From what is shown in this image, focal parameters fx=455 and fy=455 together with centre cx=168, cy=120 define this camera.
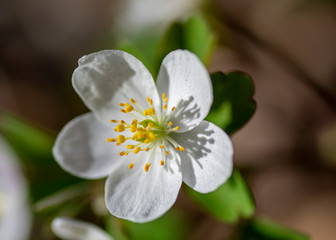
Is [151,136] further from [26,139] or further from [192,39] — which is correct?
[26,139]

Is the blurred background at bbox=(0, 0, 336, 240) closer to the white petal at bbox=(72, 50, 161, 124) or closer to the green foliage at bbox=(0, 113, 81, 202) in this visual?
the green foliage at bbox=(0, 113, 81, 202)

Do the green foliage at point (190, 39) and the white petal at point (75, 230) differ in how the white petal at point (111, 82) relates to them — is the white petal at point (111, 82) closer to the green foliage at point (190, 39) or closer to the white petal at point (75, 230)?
the green foliage at point (190, 39)

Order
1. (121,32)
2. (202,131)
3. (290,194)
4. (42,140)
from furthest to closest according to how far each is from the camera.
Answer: (121,32) < (290,194) < (42,140) < (202,131)

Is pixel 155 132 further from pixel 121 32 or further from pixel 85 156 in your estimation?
pixel 121 32

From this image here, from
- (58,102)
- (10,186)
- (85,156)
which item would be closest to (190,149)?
(85,156)

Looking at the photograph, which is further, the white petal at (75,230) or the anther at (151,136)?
the white petal at (75,230)

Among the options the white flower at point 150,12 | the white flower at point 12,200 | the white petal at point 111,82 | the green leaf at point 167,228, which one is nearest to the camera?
the white petal at point 111,82

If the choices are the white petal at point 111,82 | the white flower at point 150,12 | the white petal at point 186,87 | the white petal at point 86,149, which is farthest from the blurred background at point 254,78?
the white petal at point 186,87
